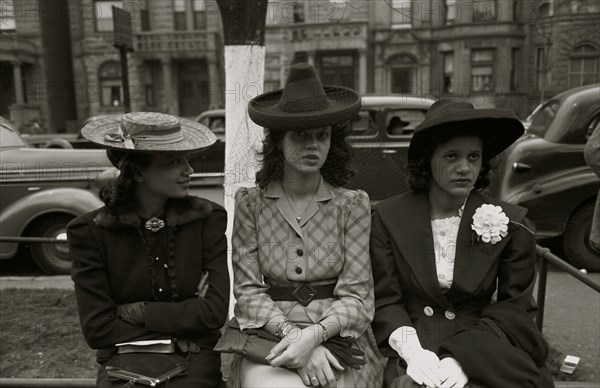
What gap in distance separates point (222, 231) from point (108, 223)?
50 centimetres

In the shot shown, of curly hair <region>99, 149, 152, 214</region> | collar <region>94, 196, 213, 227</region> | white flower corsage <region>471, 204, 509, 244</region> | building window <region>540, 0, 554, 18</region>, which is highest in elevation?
building window <region>540, 0, 554, 18</region>

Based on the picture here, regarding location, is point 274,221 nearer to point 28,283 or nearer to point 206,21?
point 28,283

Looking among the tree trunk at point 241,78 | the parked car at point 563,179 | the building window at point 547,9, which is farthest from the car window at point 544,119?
the building window at point 547,9

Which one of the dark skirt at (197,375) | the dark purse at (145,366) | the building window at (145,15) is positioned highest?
the building window at (145,15)

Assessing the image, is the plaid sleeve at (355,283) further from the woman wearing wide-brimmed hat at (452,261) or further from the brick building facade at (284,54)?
the brick building facade at (284,54)

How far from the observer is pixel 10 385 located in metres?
3.01

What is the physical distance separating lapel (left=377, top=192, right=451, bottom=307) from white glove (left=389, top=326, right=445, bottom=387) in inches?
8.5

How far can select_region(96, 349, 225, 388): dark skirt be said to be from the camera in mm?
2207

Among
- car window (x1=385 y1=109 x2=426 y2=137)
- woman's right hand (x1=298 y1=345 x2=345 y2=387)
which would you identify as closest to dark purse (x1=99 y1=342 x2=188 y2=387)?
woman's right hand (x1=298 y1=345 x2=345 y2=387)

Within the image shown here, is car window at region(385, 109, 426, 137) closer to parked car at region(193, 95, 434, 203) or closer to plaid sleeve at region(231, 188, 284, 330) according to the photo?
parked car at region(193, 95, 434, 203)

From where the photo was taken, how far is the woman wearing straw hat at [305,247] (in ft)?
7.38

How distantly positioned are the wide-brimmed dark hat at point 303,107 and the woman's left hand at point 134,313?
94 cm

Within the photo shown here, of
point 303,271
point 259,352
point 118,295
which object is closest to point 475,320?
point 303,271

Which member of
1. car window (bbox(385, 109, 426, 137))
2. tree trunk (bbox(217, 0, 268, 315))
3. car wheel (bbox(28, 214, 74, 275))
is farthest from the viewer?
car window (bbox(385, 109, 426, 137))
